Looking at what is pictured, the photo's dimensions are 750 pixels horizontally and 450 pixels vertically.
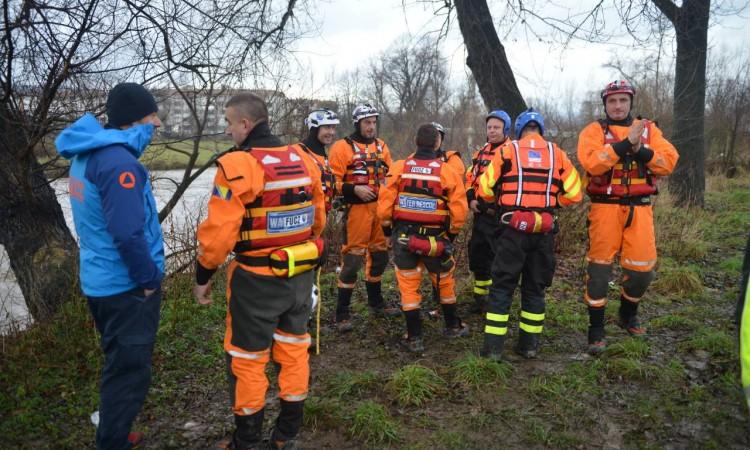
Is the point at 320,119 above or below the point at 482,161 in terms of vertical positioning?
above

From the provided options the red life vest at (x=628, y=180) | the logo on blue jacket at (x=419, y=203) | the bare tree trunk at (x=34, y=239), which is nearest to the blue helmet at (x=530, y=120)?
the red life vest at (x=628, y=180)

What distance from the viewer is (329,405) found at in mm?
3789

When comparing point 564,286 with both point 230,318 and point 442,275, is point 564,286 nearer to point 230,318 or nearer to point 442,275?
point 442,275

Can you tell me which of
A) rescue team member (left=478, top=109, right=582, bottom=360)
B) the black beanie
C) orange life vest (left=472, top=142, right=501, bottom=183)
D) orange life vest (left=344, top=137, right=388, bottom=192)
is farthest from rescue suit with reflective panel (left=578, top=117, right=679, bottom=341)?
the black beanie

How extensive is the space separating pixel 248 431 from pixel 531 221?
8.74ft

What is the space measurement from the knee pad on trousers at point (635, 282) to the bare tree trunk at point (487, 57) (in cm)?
422

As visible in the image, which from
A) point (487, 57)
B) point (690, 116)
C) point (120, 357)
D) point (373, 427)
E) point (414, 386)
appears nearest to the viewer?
point (120, 357)

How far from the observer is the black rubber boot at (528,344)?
4609 mm

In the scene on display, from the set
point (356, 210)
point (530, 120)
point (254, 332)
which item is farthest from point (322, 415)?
point (530, 120)

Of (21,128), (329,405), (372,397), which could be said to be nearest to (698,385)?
(372,397)

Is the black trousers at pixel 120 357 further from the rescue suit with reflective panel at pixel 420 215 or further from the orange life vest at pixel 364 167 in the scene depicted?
the orange life vest at pixel 364 167

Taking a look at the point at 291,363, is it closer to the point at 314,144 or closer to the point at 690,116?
the point at 314,144

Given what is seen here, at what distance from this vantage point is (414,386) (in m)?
4.01

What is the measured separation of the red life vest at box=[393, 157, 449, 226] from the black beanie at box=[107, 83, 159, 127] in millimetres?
2428
